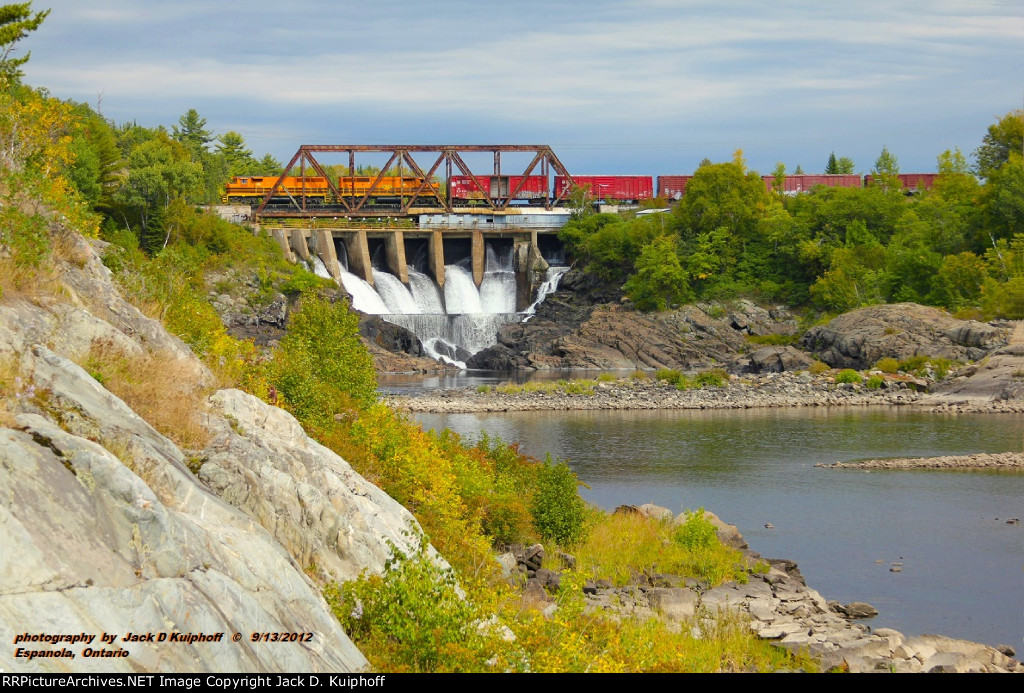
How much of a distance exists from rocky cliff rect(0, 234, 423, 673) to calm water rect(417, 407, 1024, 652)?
1323 cm

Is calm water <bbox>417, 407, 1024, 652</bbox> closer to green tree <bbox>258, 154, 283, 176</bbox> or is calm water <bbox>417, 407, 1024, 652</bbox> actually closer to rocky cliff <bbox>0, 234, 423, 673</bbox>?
rocky cliff <bbox>0, 234, 423, 673</bbox>

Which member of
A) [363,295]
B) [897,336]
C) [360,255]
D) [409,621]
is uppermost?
[360,255]

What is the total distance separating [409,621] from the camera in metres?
13.0

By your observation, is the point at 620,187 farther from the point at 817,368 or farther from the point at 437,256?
the point at 817,368

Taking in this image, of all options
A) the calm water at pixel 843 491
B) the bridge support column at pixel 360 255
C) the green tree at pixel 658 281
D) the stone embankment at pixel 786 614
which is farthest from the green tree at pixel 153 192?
the stone embankment at pixel 786 614

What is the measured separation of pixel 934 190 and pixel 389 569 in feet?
343

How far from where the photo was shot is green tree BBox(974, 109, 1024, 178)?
10350cm

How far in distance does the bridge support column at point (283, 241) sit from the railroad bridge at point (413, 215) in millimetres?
109

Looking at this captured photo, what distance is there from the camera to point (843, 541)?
29.3 metres

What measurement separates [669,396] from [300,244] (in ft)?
136

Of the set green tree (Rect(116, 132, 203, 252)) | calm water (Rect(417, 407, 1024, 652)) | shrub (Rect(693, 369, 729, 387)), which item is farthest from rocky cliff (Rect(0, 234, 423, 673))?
green tree (Rect(116, 132, 203, 252))

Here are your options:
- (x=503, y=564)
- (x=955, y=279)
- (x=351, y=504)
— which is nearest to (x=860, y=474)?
(x=503, y=564)

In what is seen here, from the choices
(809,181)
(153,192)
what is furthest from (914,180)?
(153,192)

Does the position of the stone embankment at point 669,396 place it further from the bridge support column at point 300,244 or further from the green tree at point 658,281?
the bridge support column at point 300,244
